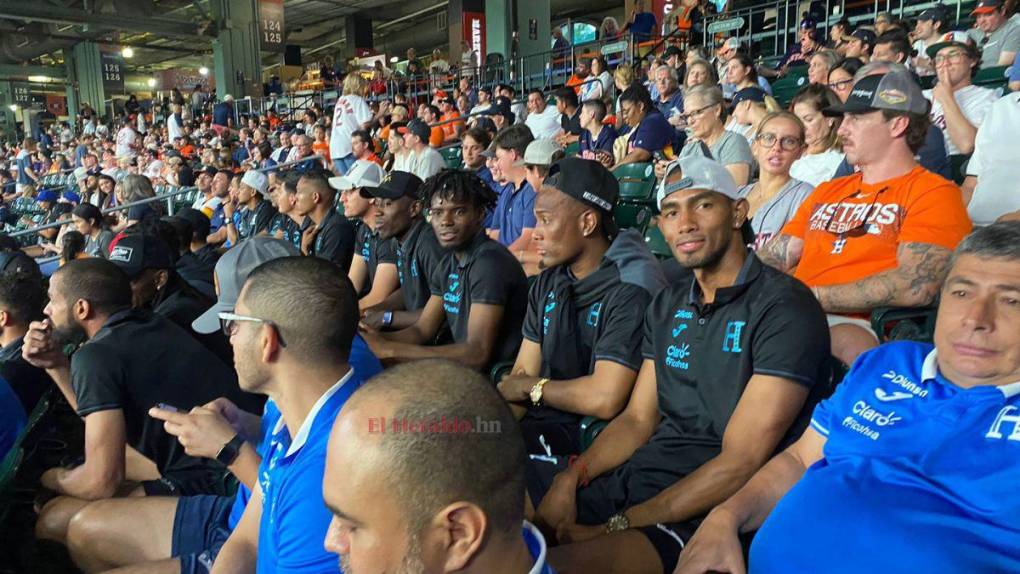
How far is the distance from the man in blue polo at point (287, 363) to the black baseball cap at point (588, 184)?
115 centimetres

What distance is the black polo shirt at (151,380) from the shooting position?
2461 millimetres

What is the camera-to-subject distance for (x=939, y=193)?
2752 mm

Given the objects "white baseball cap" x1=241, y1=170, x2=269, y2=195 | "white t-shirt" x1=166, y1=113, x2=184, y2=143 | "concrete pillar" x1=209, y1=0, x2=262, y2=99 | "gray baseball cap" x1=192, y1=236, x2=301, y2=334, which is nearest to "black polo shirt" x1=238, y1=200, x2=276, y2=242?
"white baseball cap" x1=241, y1=170, x2=269, y2=195

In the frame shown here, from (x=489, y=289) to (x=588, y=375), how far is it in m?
0.75

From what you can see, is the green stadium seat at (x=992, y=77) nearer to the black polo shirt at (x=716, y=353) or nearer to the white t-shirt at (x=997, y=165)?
the white t-shirt at (x=997, y=165)

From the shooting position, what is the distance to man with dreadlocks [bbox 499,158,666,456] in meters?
2.67

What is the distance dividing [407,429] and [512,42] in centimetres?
1855

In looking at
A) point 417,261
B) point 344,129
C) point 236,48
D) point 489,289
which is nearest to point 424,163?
point 344,129

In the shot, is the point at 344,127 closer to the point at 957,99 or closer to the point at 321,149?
the point at 321,149

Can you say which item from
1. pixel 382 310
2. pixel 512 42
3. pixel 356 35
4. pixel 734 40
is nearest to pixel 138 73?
pixel 356 35

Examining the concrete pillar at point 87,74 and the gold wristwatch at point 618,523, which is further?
the concrete pillar at point 87,74

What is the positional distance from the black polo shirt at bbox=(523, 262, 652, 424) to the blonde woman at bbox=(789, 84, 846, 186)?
6.63 feet

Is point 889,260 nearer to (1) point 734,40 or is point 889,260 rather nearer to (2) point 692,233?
(2) point 692,233

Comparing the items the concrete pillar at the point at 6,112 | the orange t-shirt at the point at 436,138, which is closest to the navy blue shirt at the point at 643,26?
the orange t-shirt at the point at 436,138
